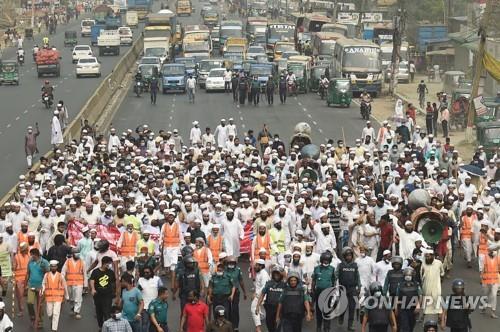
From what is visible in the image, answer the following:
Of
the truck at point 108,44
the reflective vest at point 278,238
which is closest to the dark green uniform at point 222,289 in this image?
the reflective vest at point 278,238

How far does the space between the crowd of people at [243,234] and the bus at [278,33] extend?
163ft

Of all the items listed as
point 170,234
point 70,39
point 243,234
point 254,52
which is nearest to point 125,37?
point 70,39

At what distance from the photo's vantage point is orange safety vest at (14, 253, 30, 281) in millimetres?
20641

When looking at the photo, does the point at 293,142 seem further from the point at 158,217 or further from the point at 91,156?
the point at 158,217

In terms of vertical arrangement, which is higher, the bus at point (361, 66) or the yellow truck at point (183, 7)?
the bus at point (361, 66)

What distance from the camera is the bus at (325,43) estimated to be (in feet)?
229

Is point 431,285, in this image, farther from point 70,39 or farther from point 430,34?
point 70,39

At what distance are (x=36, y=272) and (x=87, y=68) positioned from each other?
4794cm

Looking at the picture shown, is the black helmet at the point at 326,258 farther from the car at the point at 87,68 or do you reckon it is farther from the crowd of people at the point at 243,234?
the car at the point at 87,68

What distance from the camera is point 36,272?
65.3 feet

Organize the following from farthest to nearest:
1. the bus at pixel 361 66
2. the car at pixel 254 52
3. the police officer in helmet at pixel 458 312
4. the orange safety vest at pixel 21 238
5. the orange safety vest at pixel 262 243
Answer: the car at pixel 254 52 < the bus at pixel 361 66 < the orange safety vest at pixel 21 238 < the orange safety vest at pixel 262 243 < the police officer in helmet at pixel 458 312

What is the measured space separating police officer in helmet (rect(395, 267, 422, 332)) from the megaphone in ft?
14.7

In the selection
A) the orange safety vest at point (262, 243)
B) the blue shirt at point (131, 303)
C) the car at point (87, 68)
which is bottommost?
the car at point (87, 68)

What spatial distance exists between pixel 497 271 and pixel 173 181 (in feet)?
28.8
